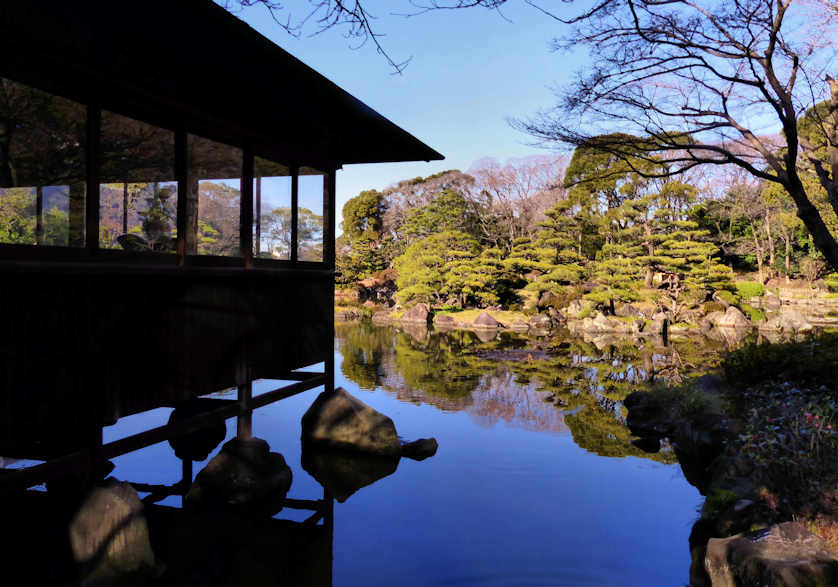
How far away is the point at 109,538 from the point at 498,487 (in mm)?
4094

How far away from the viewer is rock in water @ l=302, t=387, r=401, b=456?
787cm

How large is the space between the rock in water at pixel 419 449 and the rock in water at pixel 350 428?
129mm

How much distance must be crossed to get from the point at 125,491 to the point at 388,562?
7.19ft

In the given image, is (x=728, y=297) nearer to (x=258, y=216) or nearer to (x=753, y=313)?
(x=753, y=313)

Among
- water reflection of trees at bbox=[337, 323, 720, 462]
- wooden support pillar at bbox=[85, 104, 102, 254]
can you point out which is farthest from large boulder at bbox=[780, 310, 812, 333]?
wooden support pillar at bbox=[85, 104, 102, 254]

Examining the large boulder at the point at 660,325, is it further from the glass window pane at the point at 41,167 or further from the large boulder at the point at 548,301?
the glass window pane at the point at 41,167

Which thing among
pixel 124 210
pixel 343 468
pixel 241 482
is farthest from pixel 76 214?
pixel 343 468

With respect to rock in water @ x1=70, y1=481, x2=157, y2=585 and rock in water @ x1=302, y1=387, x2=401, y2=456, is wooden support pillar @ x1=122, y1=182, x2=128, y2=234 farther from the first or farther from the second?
rock in water @ x1=302, y1=387, x2=401, y2=456

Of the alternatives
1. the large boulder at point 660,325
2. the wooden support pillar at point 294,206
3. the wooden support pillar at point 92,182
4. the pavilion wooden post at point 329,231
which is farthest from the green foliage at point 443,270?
the wooden support pillar at point 92,182

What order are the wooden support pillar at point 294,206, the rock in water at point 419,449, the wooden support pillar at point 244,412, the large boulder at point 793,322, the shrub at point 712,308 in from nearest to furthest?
the wooden support pillar at point 244,412 → the wooden support pillar at point 294,206 → the rock in water at point 419,449 → the large boulder at point 793,322 → the shrub at point 712,308

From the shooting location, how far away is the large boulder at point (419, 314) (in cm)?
2819

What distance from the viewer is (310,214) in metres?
7.53

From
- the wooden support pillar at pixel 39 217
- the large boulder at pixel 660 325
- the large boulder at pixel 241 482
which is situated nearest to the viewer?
the wooden support pillar at pixel 39 217

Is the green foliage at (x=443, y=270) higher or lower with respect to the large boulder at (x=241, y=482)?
higher
